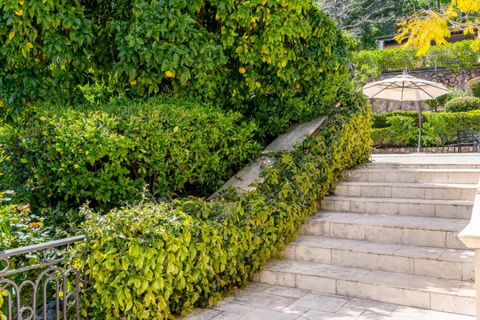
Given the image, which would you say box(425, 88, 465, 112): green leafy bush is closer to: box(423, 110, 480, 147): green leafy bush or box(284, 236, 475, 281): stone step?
box(423, 110, 480, 147): green leafy bush

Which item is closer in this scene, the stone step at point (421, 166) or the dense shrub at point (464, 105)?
the stone step at point (421, 166)

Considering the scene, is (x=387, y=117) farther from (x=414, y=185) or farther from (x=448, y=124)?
(x=414, y=185)

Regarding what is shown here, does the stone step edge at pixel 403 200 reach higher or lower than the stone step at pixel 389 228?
higher

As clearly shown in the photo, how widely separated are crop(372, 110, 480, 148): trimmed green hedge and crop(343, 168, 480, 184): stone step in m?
9.91

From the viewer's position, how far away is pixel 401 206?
17.7 ft

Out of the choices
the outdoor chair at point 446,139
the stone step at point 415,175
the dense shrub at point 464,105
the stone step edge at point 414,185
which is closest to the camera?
the stone step edge at point 414,185

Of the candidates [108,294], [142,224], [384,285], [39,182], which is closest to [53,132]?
[39,182]

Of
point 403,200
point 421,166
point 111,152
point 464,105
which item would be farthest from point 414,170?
point 464,105

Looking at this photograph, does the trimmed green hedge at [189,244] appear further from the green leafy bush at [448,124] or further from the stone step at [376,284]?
the green leafy bush at [448,124]

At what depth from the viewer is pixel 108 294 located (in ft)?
11.5

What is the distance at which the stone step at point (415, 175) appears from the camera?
231 inches

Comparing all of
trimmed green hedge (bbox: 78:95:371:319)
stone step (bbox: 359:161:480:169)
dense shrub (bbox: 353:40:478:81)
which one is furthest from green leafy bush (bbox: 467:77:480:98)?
trimmed green hedge (bbox: 78:95:371:319)

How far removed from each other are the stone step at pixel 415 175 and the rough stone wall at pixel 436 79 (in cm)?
1519

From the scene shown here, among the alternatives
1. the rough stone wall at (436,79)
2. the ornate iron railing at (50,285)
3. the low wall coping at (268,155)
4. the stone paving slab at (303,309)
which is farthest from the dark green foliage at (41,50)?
the rough stone wall at (436,79)
